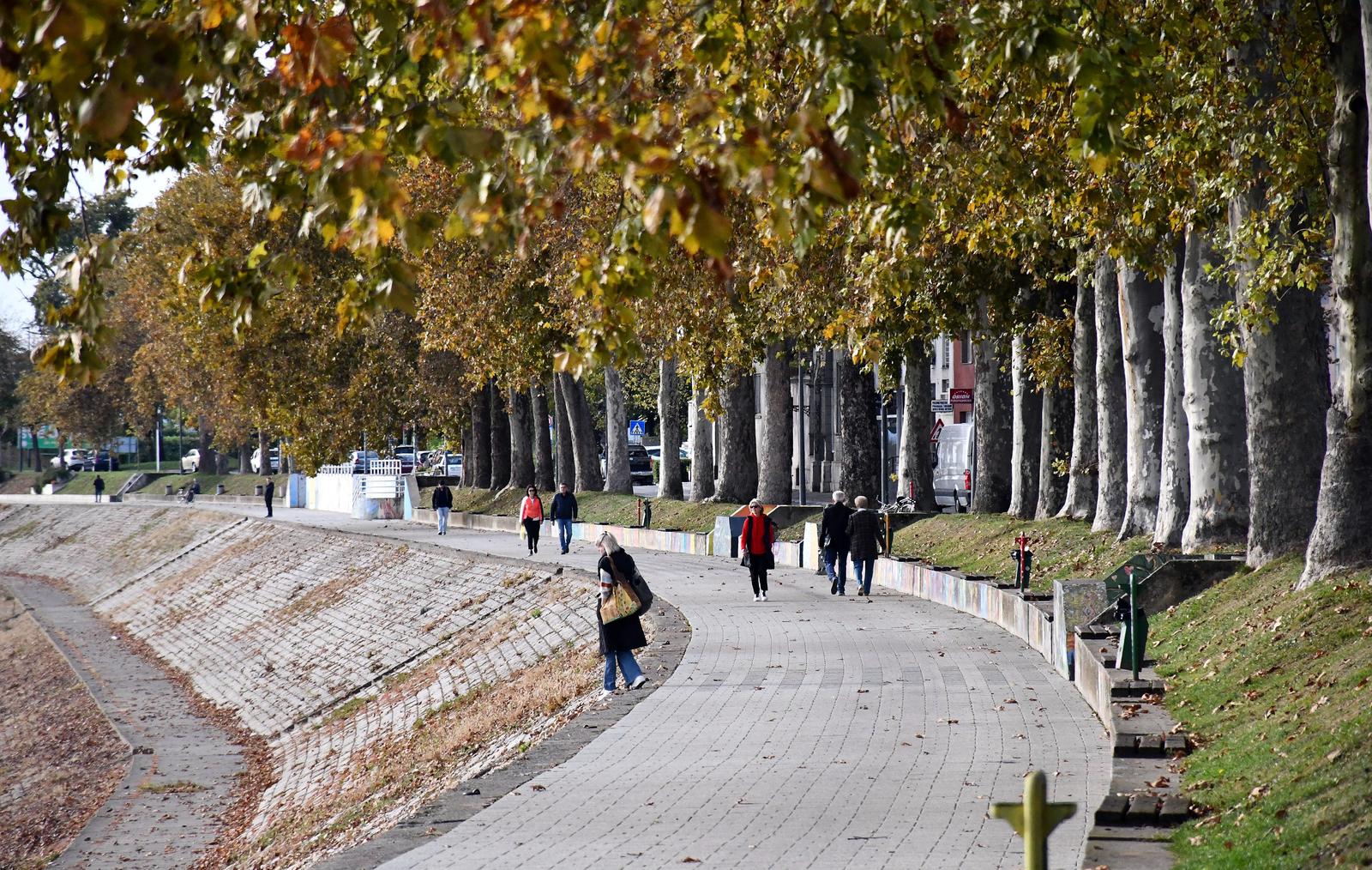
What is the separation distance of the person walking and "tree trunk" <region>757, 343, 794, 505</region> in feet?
59.5

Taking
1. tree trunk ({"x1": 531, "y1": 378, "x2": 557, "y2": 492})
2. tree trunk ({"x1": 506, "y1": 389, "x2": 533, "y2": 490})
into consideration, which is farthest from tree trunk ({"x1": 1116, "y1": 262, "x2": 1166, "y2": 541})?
tree trunk ({"x1": 506, "y1": 389, "x2": 533, "y2": 490})

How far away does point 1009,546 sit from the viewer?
2502 centimetres

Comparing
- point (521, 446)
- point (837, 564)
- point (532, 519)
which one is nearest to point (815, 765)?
point (837, 564)

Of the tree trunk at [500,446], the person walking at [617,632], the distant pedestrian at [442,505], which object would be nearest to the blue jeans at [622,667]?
the person walking at [617,632]

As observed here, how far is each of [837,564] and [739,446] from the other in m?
11.7

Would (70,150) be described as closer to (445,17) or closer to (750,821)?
(445,17)

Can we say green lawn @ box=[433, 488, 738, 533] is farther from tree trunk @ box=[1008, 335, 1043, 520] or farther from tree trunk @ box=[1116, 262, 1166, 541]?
tree trunk @ box=[1116, 262, 1166, 541]

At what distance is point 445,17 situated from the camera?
18.9 feet

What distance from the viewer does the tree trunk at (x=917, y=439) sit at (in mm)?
30766

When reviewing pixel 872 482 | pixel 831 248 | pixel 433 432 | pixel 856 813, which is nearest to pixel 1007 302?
pixel 831 248

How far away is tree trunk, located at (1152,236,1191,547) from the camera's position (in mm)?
18984

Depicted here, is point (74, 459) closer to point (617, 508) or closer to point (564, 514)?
point (617, 508)

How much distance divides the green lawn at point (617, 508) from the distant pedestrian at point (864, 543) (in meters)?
10.7

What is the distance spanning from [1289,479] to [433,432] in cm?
3643
